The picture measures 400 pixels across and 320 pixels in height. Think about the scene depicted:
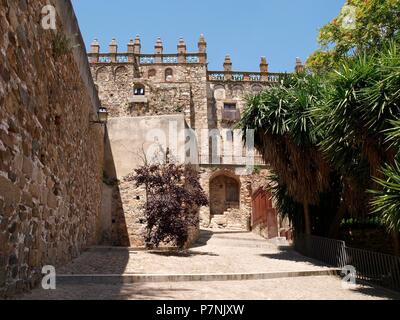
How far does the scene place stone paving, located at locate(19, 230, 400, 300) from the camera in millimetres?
5922

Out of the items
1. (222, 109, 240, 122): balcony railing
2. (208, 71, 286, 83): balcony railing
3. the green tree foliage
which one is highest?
(208, 71, 286, 83): balcony railing

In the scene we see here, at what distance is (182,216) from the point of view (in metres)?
11.5

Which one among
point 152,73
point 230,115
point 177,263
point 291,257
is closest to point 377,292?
point 177,263

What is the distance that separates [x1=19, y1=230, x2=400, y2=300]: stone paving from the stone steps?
22 cm

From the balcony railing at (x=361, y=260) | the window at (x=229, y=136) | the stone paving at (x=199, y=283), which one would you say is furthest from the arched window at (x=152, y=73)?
the balcony railing at (x=361, y=260)

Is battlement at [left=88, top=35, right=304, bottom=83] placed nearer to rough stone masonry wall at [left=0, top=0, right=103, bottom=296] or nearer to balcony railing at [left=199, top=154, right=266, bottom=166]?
balcony railing at [left=199, top=154, right=266, bottom=166]

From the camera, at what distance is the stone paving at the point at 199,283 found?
5.92 meters

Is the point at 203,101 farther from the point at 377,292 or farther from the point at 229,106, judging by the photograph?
the point at 377,292

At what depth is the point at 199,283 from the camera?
7559 mm

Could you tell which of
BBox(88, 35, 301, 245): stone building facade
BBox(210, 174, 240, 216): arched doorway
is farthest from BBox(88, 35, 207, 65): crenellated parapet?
BBox(210, 174, 240, 216): arched doorway

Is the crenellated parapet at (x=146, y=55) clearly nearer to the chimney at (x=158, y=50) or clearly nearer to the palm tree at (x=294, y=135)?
the chimney at (x=158, y=50)
